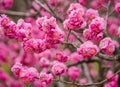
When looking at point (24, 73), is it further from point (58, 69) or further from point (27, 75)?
point (58, 69)

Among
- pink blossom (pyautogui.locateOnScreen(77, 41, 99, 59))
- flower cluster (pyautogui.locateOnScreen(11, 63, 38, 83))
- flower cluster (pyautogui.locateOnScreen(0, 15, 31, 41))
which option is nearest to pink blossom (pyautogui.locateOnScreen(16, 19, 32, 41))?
flower cluster (pyautogui.locateOnScreen(0, 15, 31, 41))

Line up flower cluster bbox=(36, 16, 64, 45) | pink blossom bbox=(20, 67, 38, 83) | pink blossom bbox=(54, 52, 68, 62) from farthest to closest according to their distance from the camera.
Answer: pink blossom bbox=(54, 52, 68, 62) < pink blossom bbox=(20, 67, 38, 83) < flower cluster bbox=(36, 16, 64, 45)

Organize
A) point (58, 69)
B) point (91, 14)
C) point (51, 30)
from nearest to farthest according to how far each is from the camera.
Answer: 1. point (51, 30)
2. point (58, 69)
3. point (91, 14)

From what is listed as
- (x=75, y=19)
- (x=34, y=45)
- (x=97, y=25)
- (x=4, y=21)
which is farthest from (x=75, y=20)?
(x=4, y=21)

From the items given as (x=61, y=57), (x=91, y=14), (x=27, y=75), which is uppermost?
(x=91, y=14)

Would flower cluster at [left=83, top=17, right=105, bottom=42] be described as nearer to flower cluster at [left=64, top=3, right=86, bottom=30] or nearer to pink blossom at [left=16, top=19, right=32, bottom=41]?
flower cluster at [left=64, top=3, right=86, bottom=30]

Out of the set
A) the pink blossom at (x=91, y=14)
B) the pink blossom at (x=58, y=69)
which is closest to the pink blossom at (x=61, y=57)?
the pink blossom at (x=58, y=69)

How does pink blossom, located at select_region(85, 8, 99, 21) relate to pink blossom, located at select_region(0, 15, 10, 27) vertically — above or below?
above

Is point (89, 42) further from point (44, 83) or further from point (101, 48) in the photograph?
point (44, 83)

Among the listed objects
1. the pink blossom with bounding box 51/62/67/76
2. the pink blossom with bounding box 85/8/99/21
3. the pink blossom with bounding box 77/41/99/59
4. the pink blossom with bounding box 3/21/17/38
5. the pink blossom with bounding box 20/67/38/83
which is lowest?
the pink blossom with bounding box 20/67/38/83

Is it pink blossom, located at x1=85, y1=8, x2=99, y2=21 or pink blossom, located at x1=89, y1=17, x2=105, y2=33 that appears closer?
pink blossom, located at x1=89, y1=17, x2=105, y2=33

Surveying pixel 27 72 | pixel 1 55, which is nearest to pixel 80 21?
pixel 27 72

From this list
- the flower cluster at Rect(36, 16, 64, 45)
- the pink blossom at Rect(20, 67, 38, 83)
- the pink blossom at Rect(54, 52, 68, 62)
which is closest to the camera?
the flower cluster at Rect(36, 16, 64, 45)

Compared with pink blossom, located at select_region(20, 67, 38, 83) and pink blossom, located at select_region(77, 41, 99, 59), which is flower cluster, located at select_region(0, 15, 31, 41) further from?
pink blossom, located at select_region(77, 41, 99, 59)
